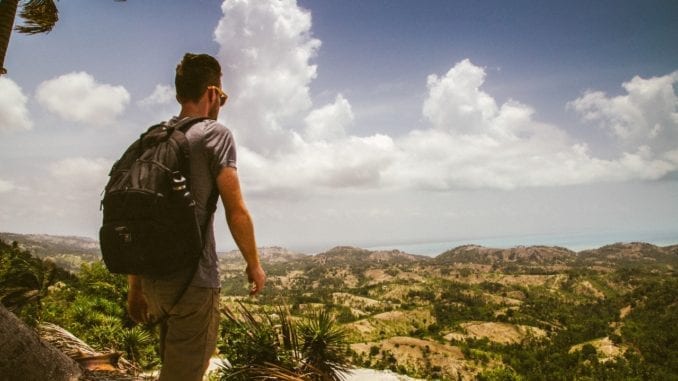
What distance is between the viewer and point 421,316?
152 metres

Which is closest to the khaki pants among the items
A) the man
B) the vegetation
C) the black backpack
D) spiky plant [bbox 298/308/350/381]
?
the man

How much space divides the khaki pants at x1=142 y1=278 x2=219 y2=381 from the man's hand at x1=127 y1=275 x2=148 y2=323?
24cm

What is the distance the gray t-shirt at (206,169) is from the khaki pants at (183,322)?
0.31ft

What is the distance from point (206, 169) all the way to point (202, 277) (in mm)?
572

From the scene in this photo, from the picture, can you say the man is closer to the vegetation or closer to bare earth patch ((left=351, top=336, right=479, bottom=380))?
the vegetation

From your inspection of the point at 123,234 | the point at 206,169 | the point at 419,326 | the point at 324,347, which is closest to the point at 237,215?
the point at 206,169

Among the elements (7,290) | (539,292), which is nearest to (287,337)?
(7,290)

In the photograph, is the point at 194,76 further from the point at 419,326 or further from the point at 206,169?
the point at 419,326

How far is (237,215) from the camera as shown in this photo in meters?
1.96

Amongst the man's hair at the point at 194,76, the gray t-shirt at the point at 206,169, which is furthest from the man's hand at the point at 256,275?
the man's hair at the point at 194,76

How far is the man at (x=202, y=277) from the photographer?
1938 millimetres

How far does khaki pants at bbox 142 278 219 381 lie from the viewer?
6.33ft

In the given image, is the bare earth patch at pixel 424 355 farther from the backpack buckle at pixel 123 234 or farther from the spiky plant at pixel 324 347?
the backpack buckle at pixel 123 234

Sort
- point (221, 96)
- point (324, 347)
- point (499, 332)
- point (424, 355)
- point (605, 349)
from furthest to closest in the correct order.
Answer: point (499, 332) → point (605, 349) → point (424, 355) → point (324, 347) → point (221, 96)
